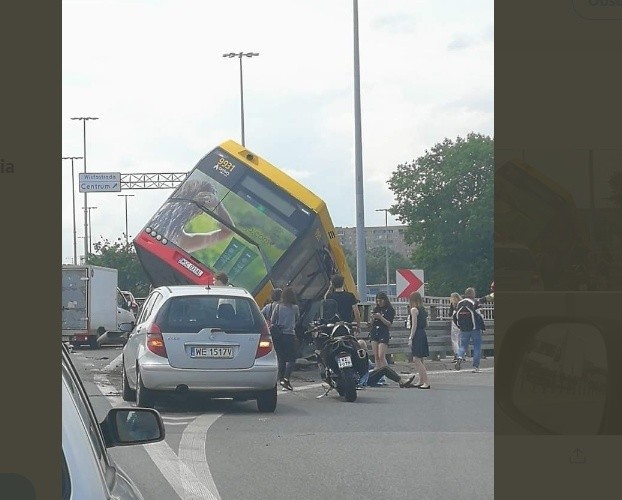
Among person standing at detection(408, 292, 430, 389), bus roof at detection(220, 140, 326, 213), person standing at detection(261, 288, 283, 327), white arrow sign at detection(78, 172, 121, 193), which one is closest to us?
white arrow sign at detection(78, 172, 121, 193)

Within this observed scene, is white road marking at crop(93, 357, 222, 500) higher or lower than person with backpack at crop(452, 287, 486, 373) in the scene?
lower

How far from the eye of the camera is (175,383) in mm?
15656

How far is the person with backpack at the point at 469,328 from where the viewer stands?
77.8 feet

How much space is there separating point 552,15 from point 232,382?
13.6 meters

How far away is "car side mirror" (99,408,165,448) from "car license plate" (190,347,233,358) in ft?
39.3

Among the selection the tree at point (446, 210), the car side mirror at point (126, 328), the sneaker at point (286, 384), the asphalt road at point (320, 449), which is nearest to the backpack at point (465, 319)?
the asphalt road at point (320, 449)

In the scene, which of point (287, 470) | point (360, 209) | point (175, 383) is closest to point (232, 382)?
point (175, 383)

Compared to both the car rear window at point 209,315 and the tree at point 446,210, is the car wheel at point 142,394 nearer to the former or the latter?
the car rear window at point 209,315

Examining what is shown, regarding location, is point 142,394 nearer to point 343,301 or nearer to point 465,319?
point 343,301

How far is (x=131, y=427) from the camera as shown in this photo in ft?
12.5

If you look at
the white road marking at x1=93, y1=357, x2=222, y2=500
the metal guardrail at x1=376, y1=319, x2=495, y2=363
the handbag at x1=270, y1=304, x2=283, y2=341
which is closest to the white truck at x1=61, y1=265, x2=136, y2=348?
the metal guardrail at x1=376, y1=319, x2=495, y2=363

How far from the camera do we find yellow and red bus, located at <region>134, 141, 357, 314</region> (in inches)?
882

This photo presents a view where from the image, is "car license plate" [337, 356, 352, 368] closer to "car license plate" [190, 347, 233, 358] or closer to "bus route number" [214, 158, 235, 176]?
"car license plate" [190, 347, 233, 358]

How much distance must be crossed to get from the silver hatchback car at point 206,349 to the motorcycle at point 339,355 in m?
1.89
